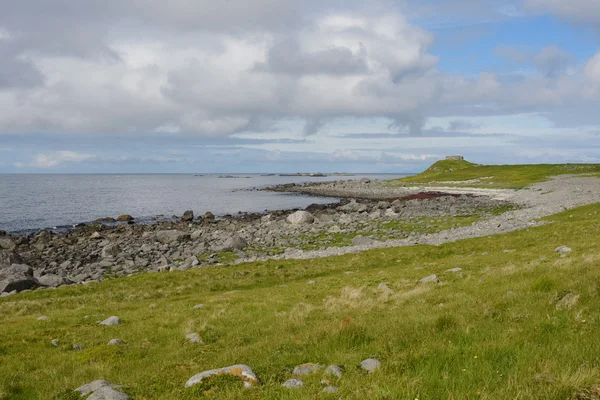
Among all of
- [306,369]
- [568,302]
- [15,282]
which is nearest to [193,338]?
[306,369]

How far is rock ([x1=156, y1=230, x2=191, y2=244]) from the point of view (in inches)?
2143

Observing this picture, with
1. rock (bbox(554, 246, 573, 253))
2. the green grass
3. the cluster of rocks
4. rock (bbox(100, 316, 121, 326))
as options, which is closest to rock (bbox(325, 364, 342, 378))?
the green grass

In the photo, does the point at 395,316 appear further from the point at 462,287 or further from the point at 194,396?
the point at 194,396

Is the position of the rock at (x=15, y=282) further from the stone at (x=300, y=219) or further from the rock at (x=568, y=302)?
the stone at (x=300, y=219)

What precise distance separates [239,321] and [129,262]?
31.3 m

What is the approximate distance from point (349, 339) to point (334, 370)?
79.1 inches

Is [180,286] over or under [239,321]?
under

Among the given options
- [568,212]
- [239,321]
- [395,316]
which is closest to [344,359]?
[395,316]

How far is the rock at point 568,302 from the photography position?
34.6 feet

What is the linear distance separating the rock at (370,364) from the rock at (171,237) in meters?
48.9

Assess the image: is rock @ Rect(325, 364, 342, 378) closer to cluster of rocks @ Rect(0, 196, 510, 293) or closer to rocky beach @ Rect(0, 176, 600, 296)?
rocky beach @ Rect(0, 176, 600, 296)

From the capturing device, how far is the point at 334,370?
816cm

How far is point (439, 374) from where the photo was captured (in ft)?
23.8

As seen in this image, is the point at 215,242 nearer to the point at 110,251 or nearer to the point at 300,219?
the point at 110,251
